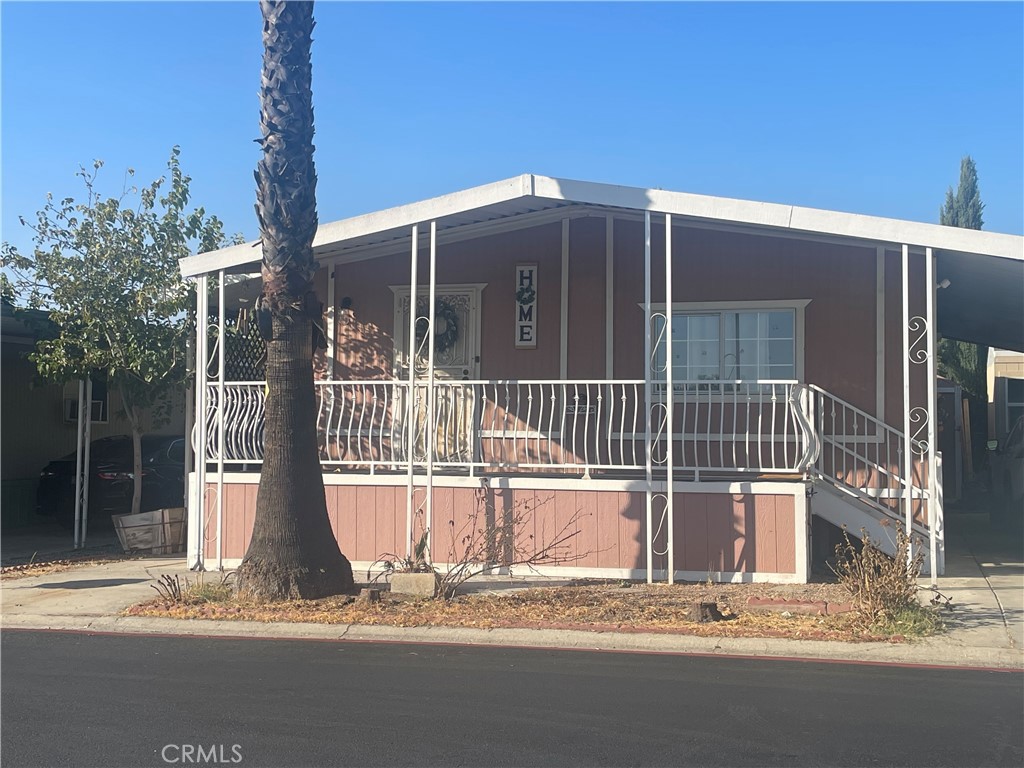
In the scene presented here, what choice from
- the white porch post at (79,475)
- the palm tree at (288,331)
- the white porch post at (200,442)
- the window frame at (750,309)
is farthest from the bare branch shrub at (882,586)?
the white porch post at (79,475)

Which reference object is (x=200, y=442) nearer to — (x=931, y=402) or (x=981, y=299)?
(x=931, y=402)

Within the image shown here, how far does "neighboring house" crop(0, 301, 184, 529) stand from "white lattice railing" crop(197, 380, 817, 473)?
13.4ft

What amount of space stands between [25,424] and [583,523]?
10158mm

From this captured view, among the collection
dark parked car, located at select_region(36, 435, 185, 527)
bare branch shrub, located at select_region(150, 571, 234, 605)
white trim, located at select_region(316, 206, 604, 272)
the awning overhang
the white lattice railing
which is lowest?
bare branch shrub, located at select_region(150, 571, 234, 605)

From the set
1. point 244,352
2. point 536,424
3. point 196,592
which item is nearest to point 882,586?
point 536,424

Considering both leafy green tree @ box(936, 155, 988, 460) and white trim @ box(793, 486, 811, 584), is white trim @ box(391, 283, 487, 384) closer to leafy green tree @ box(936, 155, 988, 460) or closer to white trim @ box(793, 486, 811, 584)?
white trim @ box(793, 486, 811, 584)

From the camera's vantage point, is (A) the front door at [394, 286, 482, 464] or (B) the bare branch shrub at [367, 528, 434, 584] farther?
(A) the front door at [394, 286, 482, 464]

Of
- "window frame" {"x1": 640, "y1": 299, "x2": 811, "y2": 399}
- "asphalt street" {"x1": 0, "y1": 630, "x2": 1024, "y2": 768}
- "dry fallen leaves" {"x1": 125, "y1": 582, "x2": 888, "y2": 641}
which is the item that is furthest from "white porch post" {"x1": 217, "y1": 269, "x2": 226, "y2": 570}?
"window frame" {"x1": 640, "y1": 299, "x2": 811, "y2": 399}

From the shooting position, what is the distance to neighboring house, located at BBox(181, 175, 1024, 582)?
8461 millimetres

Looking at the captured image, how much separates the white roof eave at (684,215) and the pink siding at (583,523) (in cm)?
264

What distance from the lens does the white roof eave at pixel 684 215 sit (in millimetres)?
7762

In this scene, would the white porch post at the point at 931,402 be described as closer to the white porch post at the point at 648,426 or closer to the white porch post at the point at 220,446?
the white porch post at the point at 648,426

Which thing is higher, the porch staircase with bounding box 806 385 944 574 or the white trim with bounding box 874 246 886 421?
the white trim with bounding box 874 246 886 421

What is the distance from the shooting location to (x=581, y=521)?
29.1ft
